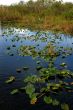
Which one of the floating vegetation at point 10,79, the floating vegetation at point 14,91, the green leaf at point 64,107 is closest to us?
the green leaf at point 64,107

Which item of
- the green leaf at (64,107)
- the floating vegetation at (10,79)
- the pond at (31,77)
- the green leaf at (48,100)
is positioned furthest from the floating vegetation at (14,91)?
the green leaf at (64,107)

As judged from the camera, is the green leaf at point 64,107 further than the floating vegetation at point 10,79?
No

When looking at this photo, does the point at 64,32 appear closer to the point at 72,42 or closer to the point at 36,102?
the point at 72,42

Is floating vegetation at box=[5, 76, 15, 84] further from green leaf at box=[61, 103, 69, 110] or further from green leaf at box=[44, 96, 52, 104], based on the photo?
green leaf at box=[61, 103, 69, 110]

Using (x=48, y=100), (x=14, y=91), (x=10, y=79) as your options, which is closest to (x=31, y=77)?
(x=10, y=79)

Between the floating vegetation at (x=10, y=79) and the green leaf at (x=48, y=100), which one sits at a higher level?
the floating vegetation at (x=10, y=79)

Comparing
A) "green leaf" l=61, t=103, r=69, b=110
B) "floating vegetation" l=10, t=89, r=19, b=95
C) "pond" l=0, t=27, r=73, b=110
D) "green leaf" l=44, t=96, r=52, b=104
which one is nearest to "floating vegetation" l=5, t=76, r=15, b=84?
"pond" l=0, t=27, r=73, b=110

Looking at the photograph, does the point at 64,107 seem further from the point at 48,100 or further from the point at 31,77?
the point at 31,77

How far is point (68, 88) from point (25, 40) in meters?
9.48

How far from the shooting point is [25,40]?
1661 centimetres

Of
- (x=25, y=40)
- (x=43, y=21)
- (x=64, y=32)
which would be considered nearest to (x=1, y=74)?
(x=25, y=40)

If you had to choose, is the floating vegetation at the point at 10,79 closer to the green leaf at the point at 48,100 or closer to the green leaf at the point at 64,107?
the green leaf at the point at 48,100

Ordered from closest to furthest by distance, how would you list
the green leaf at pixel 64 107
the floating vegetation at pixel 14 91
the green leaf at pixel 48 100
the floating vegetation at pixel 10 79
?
the green leaf at pixel 64 107, the green leaf at pixel 48 100, the floating vegetation at pixel 14 91, the floating vegetation at pixel 10 79

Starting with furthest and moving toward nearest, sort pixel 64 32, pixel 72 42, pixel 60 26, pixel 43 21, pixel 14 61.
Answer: pixel 43 21 < pixel 60 26 < pixel 64 32 < pixel 72 42 < pixel 14 61
